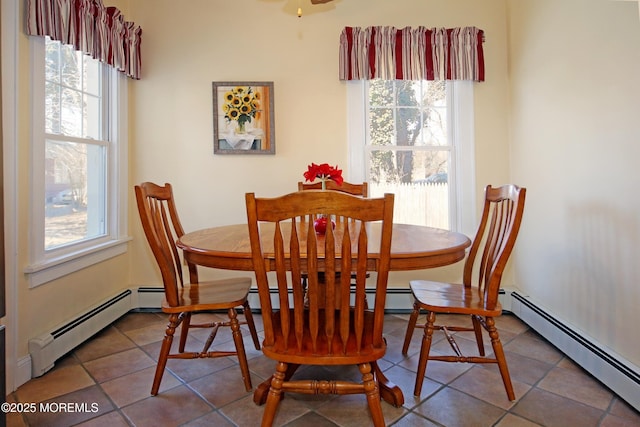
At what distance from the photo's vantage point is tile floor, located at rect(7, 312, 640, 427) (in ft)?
4.96

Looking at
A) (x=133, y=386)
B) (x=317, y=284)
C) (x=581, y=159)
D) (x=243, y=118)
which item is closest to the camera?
(x=317, y=284)

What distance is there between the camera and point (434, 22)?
A: 2.77 meters

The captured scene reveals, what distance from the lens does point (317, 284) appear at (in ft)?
4.01

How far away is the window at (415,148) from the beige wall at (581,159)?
0.49 meters

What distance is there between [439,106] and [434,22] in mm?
633

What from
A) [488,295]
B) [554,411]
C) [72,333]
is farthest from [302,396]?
[72,333]

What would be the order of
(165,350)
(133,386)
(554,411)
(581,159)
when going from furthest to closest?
(581,159) < (133,386) < (165,350) < (554,411)

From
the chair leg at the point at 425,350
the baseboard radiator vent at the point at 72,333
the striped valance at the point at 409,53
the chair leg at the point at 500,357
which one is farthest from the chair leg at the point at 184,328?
the striped valance at the point at 409,53

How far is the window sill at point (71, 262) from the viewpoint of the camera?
1902 millimetres

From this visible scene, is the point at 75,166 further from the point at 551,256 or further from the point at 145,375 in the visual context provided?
the point at 551,256

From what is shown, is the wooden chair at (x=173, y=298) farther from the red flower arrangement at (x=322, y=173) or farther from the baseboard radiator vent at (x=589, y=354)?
the baseboard radiator vent at (x=589, y=354)

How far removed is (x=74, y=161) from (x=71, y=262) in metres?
0.66

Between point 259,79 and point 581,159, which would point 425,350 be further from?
point 259,79

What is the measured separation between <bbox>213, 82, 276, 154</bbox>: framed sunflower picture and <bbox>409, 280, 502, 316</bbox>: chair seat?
1586 millimetres
